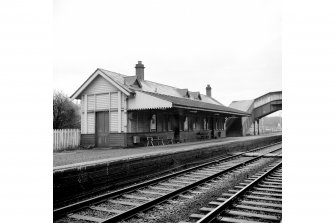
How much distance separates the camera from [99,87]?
16.7m

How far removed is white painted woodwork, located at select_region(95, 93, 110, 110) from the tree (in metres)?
4.24

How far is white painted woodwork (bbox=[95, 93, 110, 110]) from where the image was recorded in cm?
1636

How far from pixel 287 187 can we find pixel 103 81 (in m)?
15.0

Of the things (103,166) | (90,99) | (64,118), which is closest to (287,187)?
(103,166)

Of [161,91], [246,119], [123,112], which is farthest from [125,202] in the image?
[246,119]

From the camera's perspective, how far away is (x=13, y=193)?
285cm

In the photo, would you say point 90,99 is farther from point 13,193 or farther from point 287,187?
point 287,187

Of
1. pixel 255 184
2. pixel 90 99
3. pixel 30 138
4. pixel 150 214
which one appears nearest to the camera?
pixel 30 138

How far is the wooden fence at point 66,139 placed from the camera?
14.7 meters

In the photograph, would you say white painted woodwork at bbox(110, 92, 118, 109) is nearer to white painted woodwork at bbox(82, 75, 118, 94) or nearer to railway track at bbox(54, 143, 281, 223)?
white painted woodwork at bbox(82, 75, 118, 94)

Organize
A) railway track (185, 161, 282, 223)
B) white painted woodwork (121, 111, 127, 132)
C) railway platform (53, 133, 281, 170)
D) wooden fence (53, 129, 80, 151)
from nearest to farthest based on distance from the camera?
1. railway track (185, 161, 282, 223)
2. railway platform (53, 133, 281, 170)
3. wooden fence (53, 129, 80, 151)
4. white painted woodwork (121, 111, 127, 132)

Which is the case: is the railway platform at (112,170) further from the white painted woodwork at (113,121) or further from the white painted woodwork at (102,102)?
the white painted woodwork at (102,102)

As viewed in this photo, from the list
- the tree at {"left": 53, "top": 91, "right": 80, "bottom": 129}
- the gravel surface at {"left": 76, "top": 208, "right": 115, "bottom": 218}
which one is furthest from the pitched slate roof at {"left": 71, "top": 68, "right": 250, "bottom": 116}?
the gravel surface at {"left": 76, "top": 208, "right": 115, "bottom": 218}

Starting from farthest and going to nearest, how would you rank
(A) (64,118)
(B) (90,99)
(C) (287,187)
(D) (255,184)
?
1. (A) (64,118)
2. (B) (90,99)
3. (D) (255,184)
4. (C) (287,187)
